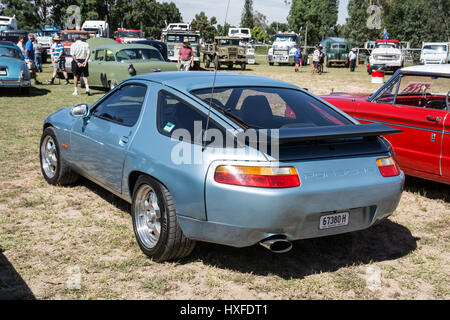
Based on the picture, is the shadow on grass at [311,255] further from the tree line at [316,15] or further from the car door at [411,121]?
the tree line at [316,15]

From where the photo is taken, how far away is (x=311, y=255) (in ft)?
13.1

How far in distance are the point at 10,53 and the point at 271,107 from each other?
13.6m

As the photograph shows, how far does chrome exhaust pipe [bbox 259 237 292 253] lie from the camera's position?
10.7 feet

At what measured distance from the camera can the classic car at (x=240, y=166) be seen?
318 cm

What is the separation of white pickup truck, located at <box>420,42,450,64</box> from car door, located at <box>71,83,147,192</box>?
33.7m

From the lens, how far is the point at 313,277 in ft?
11.8

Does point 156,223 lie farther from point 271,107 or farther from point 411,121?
point 411,121

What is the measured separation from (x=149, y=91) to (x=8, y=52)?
42.7 ft

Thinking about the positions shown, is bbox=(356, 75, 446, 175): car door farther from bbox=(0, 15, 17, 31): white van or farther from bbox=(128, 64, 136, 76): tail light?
bbox=(0, 15, 17, 31): white van

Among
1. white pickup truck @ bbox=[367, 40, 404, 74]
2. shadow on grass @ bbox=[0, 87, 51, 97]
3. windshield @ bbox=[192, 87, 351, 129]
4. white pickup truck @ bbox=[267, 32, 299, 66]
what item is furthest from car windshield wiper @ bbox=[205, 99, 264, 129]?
white pickup truck @ bbox=[267, 32, 299, 66]

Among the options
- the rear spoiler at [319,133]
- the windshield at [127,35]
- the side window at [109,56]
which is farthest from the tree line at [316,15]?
the rear spoiler at [319,133]

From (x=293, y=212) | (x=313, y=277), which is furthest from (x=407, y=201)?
(x=293, y=212)

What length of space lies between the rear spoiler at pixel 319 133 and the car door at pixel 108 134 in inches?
56.2
